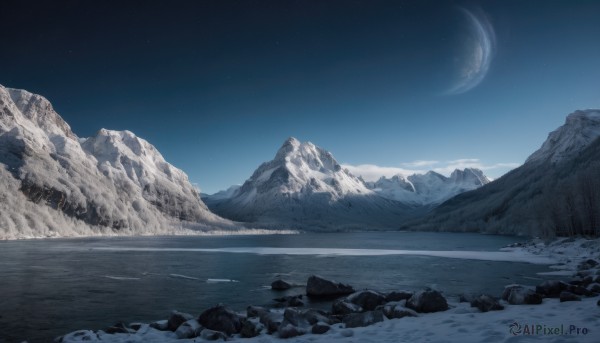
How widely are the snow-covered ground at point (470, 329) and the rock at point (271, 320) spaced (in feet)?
1.99

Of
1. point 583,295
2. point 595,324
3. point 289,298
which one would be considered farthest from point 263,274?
point 595,324

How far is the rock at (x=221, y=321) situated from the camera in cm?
2067

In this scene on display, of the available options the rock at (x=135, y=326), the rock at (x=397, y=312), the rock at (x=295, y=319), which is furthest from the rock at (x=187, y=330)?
the rock at (x=397, y=312)

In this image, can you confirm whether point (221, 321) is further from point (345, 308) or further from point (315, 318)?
point (345, 308)

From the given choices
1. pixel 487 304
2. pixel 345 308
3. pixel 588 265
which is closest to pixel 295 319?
pixel 345 308

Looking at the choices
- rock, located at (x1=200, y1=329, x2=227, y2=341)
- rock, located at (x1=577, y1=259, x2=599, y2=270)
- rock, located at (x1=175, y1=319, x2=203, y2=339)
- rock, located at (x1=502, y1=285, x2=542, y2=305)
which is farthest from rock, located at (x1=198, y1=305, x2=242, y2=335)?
rock, located at (x1=577, y1=259, x2=599, y2=270)

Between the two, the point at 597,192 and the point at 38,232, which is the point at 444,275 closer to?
the point at 597,192

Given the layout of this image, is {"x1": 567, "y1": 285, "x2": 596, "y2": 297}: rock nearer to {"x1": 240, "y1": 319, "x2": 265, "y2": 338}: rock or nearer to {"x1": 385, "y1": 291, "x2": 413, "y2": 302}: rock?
{"x1": 385, "y1": 291, "x2": 413, "y2": 302}: rock

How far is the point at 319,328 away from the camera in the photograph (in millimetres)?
19344

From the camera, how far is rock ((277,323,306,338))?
18.9 metres

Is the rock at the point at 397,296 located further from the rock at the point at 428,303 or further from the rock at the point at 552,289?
the rock at the point at 552,289

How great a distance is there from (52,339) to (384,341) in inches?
668

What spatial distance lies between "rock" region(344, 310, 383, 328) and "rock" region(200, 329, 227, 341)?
6428 millimetres

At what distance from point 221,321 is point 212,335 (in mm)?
1845
